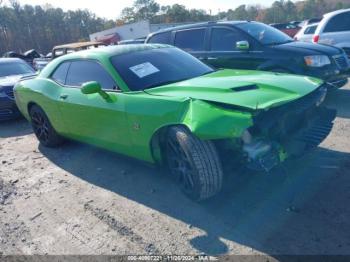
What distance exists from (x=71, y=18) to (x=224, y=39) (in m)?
53.3

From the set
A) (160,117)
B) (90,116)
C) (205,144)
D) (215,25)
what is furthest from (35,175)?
(215,25)

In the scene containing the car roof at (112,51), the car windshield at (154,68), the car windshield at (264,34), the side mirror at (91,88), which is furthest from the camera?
the car windshield at (264,34)

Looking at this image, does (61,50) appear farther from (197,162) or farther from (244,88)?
(197,162)

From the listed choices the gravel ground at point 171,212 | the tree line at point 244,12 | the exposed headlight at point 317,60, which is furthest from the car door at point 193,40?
the tree line at point 244,12

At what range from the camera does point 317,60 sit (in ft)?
19.3

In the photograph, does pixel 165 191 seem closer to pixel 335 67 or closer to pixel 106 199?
pixel 106 199

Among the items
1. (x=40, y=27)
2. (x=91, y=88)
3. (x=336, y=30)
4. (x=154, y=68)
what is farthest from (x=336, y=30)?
(x=40, y=27)

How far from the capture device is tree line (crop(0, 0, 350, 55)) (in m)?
44.5

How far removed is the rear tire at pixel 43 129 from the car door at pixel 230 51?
338 cm

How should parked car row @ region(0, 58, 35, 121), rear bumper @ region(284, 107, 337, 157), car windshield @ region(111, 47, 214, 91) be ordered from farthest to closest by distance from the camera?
parked car row @ region(0, 58, 35, 121) → car windshield @ region(111, 47, 214, 91) → rear bumper @ region(284, 107, 337, 157)

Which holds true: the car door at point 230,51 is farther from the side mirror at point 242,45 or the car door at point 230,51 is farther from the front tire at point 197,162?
the front tire at point 197,162

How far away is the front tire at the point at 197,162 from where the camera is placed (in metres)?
2.93

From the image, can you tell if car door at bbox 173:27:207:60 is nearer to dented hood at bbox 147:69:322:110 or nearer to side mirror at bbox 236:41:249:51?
side mirror at bbox 236:41:249:51

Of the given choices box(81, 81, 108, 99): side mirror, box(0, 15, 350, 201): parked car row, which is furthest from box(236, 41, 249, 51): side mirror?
box(81, 81, 108, 99): side mirror
